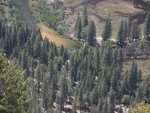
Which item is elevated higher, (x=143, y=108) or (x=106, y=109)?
(x=143, y=108)

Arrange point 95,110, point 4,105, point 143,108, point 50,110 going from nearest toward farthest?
point 4,105, point 143,108, point 50,110, point 95,110

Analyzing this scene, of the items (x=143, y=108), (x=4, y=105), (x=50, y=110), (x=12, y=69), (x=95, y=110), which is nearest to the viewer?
(x=4, y=105)

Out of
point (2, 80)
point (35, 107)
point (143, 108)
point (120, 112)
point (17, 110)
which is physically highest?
point (2, 80)

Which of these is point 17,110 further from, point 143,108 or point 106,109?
point 106,109

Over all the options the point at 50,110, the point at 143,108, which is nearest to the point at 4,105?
the point at 143,108

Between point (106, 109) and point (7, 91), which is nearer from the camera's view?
point (7, 91)

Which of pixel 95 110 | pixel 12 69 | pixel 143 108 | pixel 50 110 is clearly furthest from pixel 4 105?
pixel 95 110

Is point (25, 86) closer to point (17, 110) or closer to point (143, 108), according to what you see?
point (17, 110)

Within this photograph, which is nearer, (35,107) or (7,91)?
(7,91)

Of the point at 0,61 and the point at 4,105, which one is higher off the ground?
the point at 0,61
